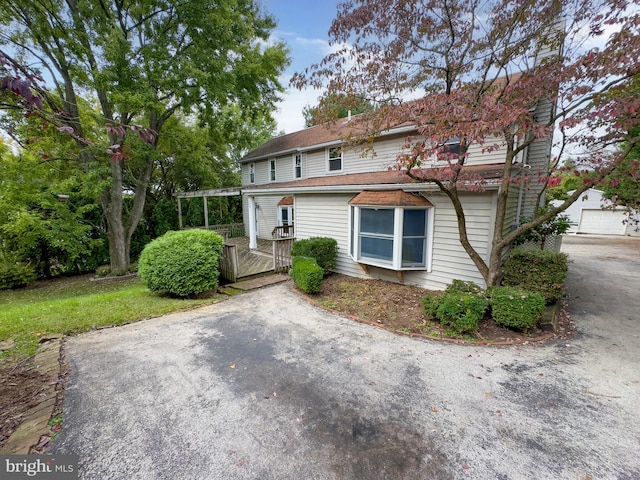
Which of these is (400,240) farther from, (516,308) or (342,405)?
(342,405)

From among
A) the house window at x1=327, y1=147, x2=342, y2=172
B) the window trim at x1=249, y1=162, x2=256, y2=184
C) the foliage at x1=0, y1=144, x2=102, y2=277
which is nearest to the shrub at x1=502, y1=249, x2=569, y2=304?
the house window at x1=327, y1=147, x2=342, y2=172

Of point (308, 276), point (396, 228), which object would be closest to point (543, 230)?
point (396, 228)

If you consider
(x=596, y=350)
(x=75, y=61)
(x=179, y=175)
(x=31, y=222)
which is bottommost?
(x=596, y=350)

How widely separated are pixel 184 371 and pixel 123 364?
0.93 metres

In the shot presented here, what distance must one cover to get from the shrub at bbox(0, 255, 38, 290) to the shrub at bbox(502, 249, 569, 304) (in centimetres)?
1561

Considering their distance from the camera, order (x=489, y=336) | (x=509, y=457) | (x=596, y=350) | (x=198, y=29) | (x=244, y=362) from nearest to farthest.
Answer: (x=509, y=457), (x=244, y=362), (x=596, y=350), (x=489, y=336), (x=198, y=29)

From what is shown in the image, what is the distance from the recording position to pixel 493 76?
5.54 m

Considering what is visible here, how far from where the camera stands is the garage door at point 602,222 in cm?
1864

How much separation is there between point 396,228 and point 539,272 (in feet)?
9.92

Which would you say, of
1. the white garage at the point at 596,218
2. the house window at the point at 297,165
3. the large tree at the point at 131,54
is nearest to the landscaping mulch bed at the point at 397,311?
the large tree at the point at 131,54

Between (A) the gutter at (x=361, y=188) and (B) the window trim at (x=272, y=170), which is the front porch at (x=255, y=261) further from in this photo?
(B) the window trim at (x=272, y=170)

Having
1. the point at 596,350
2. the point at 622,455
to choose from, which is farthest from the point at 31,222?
the point at 596,350

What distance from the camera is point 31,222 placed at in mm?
9023

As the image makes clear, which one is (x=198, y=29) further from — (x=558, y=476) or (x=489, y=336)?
(x=558, y=476)
